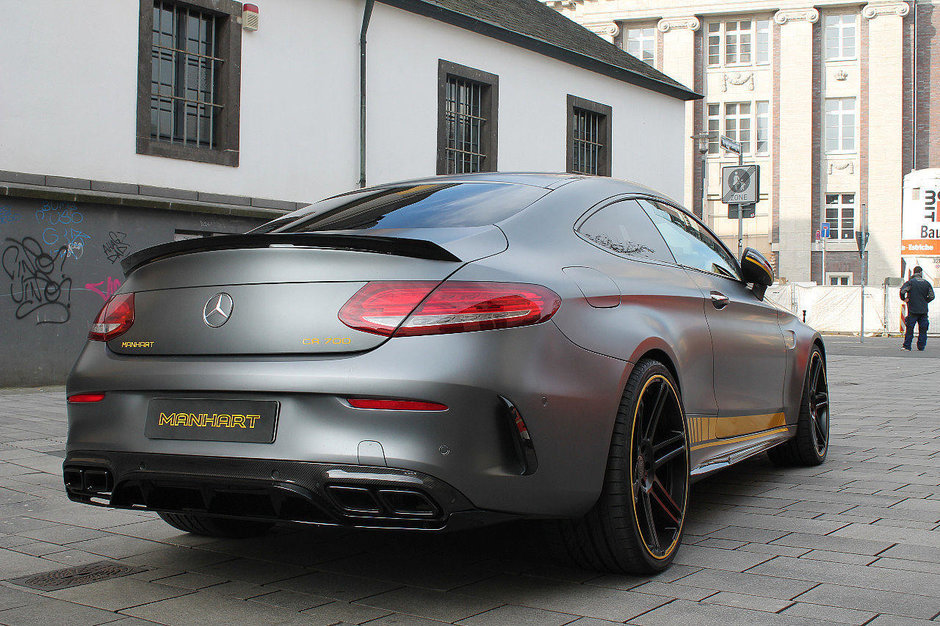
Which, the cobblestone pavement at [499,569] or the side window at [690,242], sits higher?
the side window at [690,242]

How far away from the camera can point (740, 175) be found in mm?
16297

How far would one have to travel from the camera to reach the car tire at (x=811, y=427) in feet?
20.2

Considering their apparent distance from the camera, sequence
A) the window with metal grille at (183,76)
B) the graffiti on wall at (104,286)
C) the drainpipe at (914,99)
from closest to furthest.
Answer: the graffiti on wall at (104,286), the window with metal grille at (183,76), the drainpipe at (914,99)

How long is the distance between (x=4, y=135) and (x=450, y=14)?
8.80 meters

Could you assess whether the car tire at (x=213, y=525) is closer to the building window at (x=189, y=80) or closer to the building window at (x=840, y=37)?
the building window at (x=189, y=80)

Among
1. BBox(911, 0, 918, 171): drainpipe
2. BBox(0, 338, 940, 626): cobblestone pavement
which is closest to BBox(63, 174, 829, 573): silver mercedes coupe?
BBox(0, 338, 940, 626): cobblestone pavement

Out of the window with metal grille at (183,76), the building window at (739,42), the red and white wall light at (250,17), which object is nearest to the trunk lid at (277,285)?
the window with metal grille at (183,76)

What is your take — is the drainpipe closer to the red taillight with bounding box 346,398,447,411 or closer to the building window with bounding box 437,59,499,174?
the building window with bounding box 437,59,499,174

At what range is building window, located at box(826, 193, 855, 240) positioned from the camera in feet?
152

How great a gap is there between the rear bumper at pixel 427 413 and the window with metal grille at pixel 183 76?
37.1ft

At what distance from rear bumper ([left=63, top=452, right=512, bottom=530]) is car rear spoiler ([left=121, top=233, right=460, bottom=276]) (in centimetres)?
70

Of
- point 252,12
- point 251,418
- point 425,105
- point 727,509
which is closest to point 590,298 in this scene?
point 251,418

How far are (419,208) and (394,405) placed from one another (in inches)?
42.3

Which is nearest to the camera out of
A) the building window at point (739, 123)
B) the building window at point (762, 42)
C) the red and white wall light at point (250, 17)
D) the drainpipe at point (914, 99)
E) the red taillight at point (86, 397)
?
the red taillight at point (86, 397)
